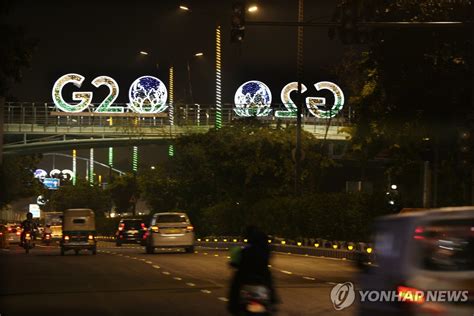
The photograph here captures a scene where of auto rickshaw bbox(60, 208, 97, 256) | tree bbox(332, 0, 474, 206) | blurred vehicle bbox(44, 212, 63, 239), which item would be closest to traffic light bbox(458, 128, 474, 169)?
tree bbox(332, 0, 474, 206)

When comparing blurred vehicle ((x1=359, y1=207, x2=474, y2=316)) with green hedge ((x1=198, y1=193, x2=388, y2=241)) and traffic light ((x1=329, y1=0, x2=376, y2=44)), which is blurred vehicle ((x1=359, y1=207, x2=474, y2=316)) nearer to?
traffic light ((x1=329, y1=0, x2=376, y2=44))

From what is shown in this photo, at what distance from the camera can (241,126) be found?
219ft

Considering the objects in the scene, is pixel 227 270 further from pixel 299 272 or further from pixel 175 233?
pixel 175 233

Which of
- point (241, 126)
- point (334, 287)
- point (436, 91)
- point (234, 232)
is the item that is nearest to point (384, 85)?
point (436, 91)

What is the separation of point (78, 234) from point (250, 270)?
3309 cm

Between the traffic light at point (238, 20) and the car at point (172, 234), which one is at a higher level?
the traffic light at point (238, 20)

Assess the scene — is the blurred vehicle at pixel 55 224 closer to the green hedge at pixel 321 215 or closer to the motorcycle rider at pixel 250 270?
the green hedge at pixel 321 215

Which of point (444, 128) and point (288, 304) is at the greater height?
point (444, 128)

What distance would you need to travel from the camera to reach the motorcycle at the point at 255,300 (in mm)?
13086

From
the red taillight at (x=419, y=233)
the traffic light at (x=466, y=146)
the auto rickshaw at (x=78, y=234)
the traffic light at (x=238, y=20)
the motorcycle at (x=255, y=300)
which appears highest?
the traffic light at (x=238, y=20)

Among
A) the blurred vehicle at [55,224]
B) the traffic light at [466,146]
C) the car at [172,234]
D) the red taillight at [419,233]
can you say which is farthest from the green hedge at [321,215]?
the red taillight at [419,233]

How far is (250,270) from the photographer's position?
526 inches

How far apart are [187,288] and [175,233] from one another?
1966cm

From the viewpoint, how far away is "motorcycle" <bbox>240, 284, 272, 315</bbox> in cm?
1309
